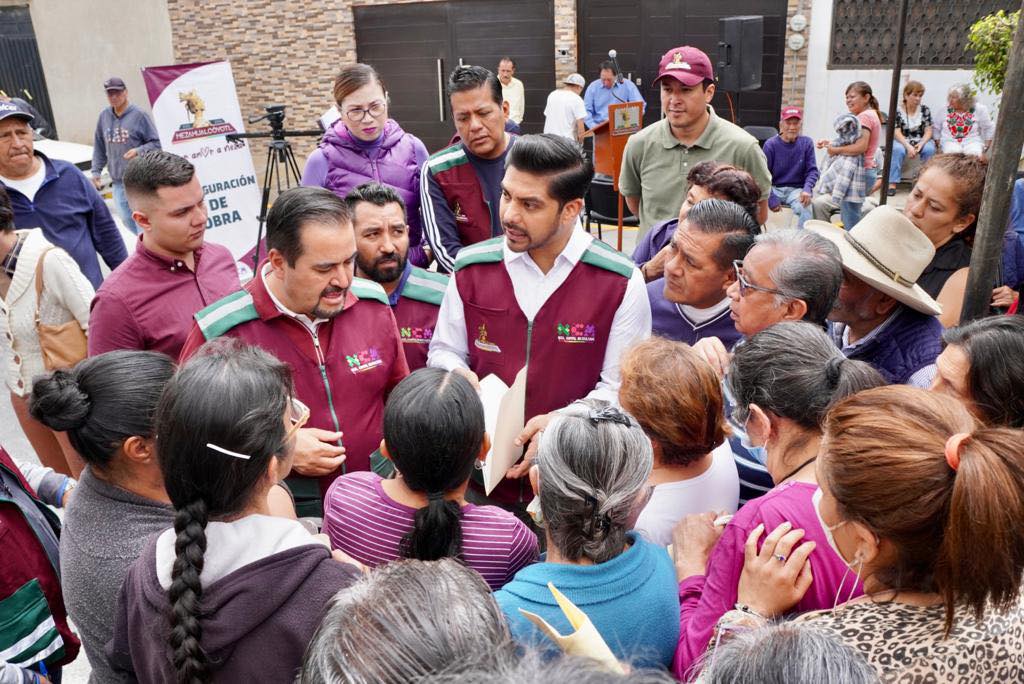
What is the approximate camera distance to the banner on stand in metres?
6.61

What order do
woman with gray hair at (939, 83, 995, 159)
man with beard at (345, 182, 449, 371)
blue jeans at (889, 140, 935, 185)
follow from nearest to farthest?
man with beard at (345, 182, 449, 371)
woman with gray hair at (939, 83, 995, 159)
blue jeans at (889, 140, 935, 185)

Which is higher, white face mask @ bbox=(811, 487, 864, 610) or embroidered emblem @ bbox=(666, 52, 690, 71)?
embroidered emblem @ bbox=(666, 52, 690, 71)

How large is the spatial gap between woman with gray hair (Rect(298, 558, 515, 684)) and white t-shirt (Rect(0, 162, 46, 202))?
3.97m

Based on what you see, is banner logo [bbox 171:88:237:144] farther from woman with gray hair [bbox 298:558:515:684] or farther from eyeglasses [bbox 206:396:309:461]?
woman with gray hair [bbox 298:558:515:684]

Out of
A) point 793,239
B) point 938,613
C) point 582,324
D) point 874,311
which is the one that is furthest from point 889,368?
point 938,613

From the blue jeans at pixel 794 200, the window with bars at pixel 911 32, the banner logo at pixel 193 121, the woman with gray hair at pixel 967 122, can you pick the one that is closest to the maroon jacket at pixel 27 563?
the banner logo at pixel 193 121

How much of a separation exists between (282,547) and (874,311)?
2.14 m

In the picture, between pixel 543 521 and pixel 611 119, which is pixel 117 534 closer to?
pixel 543 521

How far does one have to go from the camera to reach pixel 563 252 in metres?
2.74

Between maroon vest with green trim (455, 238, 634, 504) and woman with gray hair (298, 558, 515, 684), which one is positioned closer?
woman with gray hair (298, 558, 515, 684)

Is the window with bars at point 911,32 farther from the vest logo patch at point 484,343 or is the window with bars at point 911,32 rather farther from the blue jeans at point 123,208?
the vest logo patch at point 484,343

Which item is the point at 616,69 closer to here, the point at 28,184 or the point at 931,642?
the point at 28,184

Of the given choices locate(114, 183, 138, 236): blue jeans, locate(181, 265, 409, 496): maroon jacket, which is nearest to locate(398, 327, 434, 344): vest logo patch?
locate(181, 265, 409, 496): maroon jacket

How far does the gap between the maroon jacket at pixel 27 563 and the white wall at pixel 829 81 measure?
38.1 ft
